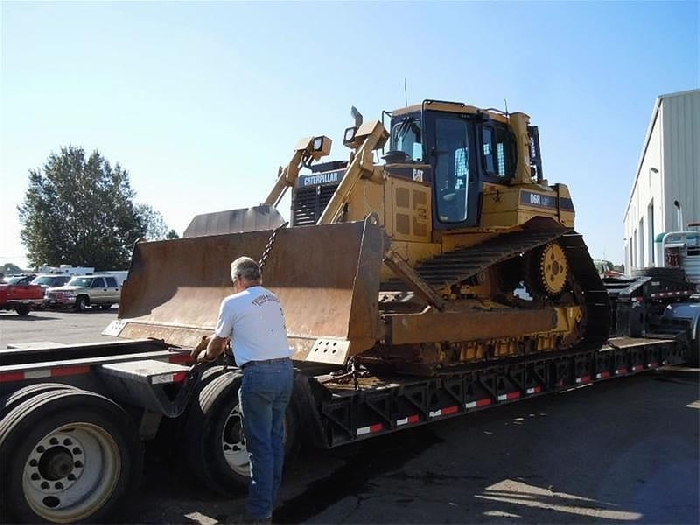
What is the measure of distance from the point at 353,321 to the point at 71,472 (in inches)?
96.4

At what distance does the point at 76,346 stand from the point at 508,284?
18.5 ft

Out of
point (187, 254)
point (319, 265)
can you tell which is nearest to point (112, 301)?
point (187, 254)

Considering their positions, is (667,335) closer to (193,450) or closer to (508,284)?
(508,284)

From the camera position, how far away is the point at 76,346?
20.8 ft

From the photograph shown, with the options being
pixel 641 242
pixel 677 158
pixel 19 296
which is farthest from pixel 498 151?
pixel 641 242

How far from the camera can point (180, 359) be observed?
563cm

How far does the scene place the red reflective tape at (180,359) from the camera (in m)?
5.59

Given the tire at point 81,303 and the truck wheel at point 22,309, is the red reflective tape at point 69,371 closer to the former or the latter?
the truck wheel at point 22,309

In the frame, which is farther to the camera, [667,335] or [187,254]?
[667,335]

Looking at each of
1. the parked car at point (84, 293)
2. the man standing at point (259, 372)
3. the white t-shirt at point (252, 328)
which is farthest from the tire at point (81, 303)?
the white t-shirt at point (252, 328)

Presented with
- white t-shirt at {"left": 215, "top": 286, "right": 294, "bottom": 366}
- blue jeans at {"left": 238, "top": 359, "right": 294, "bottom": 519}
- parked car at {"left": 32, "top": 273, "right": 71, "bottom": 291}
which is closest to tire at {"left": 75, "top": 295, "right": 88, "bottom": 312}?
parked car at {"left": 32, "top": 273, "right": 71, "bottom": 291}

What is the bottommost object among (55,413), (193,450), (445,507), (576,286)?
(445,507)

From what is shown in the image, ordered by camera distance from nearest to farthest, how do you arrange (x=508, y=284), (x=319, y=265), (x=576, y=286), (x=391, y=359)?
(x=319, y=265)
(x=391, y=359)
(x=508, y=284)
(x=576, y=286)

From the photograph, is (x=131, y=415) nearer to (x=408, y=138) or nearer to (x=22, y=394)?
(x=22, y=394)
